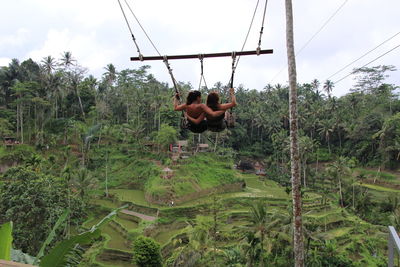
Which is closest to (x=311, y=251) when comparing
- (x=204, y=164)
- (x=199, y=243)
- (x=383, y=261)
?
(x=383, y=261)

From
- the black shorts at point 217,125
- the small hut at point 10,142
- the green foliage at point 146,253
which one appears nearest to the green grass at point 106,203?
the green foliage at point 146,253


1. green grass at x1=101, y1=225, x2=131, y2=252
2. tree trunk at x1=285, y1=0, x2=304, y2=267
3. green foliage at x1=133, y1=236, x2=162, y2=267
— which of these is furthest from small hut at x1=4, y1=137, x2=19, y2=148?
tree trunk at x1=285, y1=0, x2=304, y2=267

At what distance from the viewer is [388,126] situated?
33750 millimetres

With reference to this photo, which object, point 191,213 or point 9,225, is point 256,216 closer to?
point 191,213

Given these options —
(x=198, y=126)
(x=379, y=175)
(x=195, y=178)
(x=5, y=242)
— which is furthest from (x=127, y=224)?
(x=379, y=175)

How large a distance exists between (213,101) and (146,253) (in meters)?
10.9

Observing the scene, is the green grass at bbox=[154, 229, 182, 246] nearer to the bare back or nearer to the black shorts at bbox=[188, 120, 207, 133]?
the black shorts at bbox=[188, 120, 207, 133]

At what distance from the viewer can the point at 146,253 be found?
13453 millimetres

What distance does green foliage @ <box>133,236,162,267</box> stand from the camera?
13.5 meters

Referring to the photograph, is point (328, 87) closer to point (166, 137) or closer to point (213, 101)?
point (166, 137)

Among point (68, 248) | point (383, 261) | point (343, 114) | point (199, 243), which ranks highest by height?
point (343, 114)

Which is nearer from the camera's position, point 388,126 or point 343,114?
point 388,126

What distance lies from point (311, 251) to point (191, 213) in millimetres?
8580

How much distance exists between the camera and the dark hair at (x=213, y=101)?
4.34 metres
